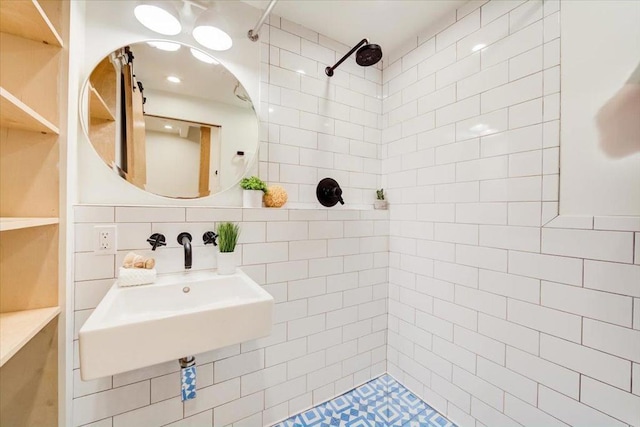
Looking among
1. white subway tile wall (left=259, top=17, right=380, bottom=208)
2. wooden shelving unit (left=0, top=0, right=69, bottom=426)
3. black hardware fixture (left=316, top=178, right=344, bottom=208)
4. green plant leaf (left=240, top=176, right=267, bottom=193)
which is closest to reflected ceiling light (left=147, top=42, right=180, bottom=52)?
wooden shelving unit (left=0, top=0, right=69, bottom=426)

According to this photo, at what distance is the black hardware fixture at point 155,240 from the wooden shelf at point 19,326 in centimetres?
37

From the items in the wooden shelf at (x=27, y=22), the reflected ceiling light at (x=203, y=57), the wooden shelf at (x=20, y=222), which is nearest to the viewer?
the wooden shelf at (x=20, y=222)

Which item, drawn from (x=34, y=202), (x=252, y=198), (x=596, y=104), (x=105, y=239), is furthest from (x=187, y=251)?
(x=596, y=104)

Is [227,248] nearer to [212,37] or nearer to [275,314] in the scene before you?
[275,314]

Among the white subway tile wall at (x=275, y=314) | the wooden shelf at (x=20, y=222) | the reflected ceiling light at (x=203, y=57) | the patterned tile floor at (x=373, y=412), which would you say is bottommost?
the patterned tile floor at (x=373, y=412)

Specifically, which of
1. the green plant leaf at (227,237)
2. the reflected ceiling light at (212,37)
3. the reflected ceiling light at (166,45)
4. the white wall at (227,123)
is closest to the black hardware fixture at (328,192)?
the white wall at (227,123)

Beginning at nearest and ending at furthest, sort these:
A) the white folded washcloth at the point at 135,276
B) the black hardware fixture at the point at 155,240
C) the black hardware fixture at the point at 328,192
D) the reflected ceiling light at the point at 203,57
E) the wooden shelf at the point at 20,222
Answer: the wooden shelf at the point at 20,222 < the white folded washcloth at the point at 135,276 < the black hardware fixture at the point at 155,240 < the reflected ceiling light at the point at 203,57 < the black hardware fixture at the point at 328,192

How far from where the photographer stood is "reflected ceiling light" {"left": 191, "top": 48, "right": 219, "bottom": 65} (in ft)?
4.56

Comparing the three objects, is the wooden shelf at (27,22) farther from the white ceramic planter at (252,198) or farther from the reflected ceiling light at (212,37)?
the white ceramic planter at (252,198)

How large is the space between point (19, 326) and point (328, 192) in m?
1.41

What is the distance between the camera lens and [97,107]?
1200 mm

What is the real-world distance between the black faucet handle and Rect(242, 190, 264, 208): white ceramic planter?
0.74 ft

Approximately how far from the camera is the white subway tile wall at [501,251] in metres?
1.03

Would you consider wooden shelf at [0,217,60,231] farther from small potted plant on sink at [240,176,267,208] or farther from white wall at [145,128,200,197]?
small potted plant on sink at [240,176,267,208]
